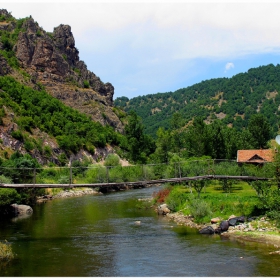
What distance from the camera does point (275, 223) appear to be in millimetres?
22109

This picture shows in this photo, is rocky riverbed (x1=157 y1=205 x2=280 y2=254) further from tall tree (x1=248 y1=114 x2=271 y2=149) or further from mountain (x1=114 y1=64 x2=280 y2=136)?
mountain (x1=114 y1=64 x2=280 y2=136)

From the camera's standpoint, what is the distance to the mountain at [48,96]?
61562 mm

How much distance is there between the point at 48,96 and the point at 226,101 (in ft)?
252

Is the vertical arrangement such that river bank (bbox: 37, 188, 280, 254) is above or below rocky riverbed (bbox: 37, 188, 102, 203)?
below

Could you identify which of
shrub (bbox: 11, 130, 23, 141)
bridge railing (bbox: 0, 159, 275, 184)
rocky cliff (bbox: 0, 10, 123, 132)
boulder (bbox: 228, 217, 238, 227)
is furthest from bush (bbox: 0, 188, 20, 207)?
rocky cliff (bbox: 0, 10, 123, 132)

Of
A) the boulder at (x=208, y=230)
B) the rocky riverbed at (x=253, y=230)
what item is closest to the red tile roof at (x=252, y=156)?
the rocky riverbed at (x=253, y=230)

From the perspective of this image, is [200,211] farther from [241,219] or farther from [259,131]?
[259,131]

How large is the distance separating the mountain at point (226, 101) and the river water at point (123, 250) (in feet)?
270

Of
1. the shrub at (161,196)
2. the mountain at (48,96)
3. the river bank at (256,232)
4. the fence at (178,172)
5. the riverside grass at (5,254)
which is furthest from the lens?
the mountain at (48,96)

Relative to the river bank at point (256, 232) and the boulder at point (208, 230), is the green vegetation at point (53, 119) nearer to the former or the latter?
the boulder at point (208, 230)

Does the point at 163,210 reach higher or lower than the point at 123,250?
higher

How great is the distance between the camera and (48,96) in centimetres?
8081

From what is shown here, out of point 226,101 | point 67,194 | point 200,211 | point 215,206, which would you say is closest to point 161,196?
point 215,206

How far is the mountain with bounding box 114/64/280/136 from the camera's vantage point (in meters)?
121
